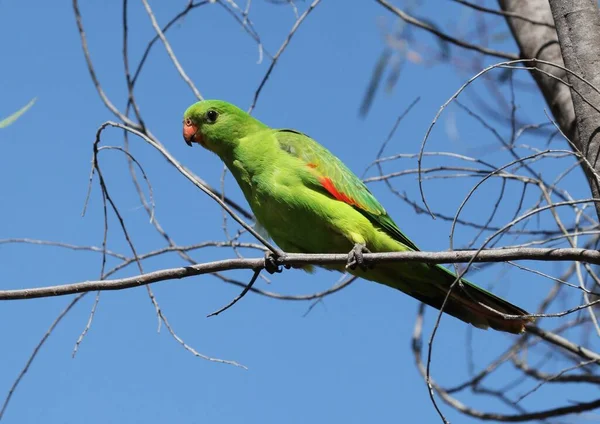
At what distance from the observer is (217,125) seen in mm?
4699

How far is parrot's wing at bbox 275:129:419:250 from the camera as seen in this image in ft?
13.8

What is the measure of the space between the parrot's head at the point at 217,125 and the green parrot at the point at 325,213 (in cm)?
8

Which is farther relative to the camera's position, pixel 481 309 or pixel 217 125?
pixel 217 125

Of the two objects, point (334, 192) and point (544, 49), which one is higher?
point (544, 49)

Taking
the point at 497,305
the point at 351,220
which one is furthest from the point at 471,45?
the point at 497,305

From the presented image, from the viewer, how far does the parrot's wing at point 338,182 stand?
4.20 meters

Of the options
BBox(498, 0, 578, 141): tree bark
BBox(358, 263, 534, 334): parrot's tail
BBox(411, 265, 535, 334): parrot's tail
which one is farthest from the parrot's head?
BBox(498, 0, 578, 141): tree bark

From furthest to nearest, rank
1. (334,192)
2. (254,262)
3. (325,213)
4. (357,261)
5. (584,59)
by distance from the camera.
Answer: (334,192), (325,213), (357,261), (254,262), (584,59)

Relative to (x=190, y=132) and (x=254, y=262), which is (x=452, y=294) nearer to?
(x=254, y=262)

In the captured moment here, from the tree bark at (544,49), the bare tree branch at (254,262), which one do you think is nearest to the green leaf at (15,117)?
the bare tree branch at (254,262)

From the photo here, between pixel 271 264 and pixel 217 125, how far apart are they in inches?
49.8

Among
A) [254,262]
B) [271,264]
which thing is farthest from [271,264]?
[254,262]

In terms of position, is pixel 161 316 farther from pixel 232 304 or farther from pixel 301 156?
pixel 301 156

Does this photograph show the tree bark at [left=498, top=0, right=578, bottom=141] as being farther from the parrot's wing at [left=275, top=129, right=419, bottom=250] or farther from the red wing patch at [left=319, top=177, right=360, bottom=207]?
the red wing patch at [left=319, top=177, right=360, bottom=207]
